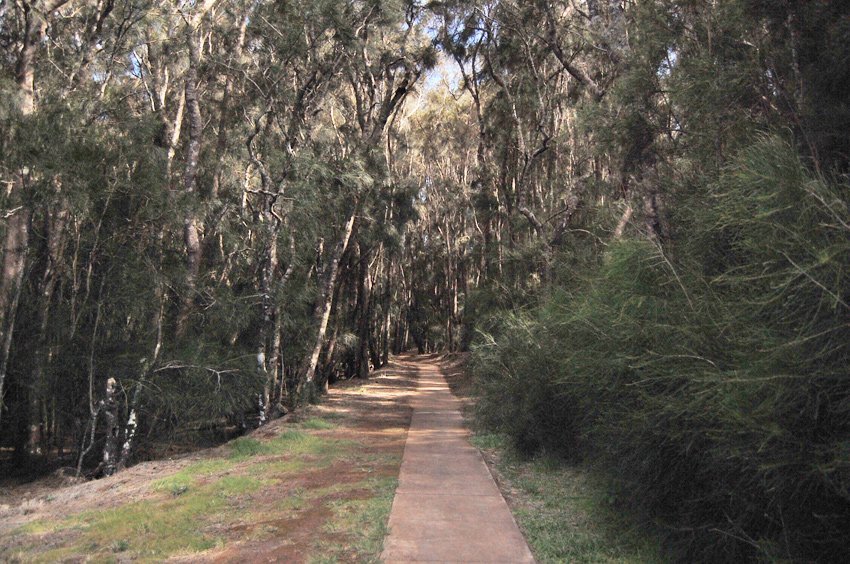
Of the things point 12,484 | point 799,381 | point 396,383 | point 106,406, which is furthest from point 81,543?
point 396,383

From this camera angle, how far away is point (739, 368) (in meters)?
4.23

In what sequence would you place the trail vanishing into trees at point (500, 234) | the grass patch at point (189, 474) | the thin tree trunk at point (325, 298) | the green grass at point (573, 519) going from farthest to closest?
the thin tree trunk at point (325, 298), the grass patch at point (189, 474), the green grass at point (573, 519), the trail vanishing into trees at point (500, 234)

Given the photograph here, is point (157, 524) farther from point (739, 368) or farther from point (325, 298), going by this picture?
point (325, 298)

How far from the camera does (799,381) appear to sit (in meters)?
3.70

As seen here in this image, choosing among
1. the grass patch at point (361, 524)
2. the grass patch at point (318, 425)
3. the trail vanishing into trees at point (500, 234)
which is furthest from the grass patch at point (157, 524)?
the grass patch at point (318, 425)

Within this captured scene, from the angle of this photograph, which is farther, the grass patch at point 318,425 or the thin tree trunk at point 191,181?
the grass patch at point 318,425

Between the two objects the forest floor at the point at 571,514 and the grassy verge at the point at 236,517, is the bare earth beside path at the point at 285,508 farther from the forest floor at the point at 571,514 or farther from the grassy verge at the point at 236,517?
the forest floor at the point at 571,514

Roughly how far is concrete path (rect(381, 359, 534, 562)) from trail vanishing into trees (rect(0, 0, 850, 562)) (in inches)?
43.1

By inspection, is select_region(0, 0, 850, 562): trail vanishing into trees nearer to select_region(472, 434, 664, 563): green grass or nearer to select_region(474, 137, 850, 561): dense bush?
select_region(474, 137, 850, 561): dense bush

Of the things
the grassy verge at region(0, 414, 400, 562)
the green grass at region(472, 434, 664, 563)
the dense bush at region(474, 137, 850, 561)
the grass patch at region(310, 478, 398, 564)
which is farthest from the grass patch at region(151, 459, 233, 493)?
the dense bush at region(474, 137, 850, 561)

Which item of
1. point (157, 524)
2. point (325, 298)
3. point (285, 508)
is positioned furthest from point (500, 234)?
point (157, 524)

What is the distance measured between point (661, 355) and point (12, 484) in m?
12.8

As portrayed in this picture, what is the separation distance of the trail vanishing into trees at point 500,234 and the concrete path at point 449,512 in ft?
3.59

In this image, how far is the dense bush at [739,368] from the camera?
3.65 m
